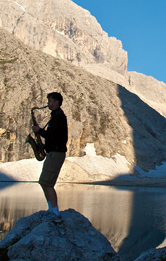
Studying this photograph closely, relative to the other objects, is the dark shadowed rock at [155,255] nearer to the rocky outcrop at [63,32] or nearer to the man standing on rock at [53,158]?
the man standing on rock at [53,158]

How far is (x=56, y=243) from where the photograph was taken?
4996 millimetres

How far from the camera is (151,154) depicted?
59531mm

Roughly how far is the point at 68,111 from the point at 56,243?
44.6 m

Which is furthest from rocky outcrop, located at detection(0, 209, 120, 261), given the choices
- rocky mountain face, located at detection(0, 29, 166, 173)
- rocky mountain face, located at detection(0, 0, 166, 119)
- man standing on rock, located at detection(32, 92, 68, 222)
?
rocky mountain face, located at detection(0, 0, 166, 119)

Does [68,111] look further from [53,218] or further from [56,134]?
[53,218]

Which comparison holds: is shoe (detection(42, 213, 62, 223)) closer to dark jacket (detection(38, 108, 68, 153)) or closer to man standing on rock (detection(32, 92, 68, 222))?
man standing on rock (detection(32, 92, 68, 222))

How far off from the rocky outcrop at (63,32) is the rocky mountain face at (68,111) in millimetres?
71160

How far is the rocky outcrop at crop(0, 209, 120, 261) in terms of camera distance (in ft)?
16.0

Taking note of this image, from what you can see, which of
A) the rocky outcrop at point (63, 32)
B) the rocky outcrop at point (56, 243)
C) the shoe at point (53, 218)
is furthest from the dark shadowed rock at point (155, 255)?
the rocky outcrop at point (63, 32)

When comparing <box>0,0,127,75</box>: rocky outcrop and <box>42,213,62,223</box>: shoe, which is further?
<box>0,0,127,75</box>: rocky outcrop

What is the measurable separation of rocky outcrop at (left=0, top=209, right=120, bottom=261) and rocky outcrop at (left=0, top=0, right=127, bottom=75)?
12575 centimetres

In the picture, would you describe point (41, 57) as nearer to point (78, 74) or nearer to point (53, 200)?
point (78, 74)

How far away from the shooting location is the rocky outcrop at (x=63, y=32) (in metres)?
130

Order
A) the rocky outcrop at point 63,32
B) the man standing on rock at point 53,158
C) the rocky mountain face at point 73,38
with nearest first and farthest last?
1. the man standing on rock at point 53,158
2. the rocky mountain face at point 73,38
3. the rocky outcrop at point 63,32
